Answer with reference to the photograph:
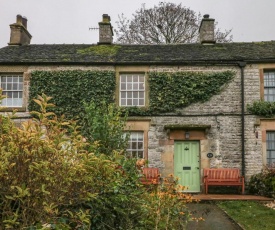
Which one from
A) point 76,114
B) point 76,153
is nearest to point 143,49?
point 76,114

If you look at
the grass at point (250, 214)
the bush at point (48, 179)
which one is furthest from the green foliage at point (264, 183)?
the bush at point (48, 179)

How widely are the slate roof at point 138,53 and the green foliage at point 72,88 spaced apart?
620 millimetres

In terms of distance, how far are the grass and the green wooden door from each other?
298 centimetres

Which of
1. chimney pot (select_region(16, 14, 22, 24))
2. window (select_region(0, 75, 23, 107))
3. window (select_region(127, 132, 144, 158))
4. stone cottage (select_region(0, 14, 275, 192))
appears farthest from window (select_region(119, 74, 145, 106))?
chimney pot (select_region(16, 14, 22, 24))

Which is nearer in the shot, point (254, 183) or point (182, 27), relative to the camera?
point (254, 183)

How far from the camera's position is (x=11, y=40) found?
19.6m

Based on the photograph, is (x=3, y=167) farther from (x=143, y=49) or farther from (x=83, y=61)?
(x=143, y=49)

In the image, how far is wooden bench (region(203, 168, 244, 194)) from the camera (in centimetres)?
1455

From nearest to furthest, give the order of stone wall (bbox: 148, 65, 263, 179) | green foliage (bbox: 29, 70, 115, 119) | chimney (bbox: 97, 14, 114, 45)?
stone wall (bbox: 148, 65, 263, 179) < green foliage (bbox: 29, 70, 115, 119) < chimney (bbox: 97, 14, 114, 45)

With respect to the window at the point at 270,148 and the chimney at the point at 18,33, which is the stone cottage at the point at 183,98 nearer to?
the window at the point at 270,148

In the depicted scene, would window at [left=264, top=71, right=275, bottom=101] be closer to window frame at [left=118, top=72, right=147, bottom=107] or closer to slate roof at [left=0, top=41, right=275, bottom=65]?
slate roof at [left=0, top=41, right=275, bottom=65]

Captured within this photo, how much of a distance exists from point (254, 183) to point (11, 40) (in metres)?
14.9

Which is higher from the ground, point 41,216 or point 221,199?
point 41,216

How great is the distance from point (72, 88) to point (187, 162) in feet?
20.6
